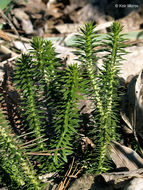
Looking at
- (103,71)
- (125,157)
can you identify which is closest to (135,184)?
(125,157)

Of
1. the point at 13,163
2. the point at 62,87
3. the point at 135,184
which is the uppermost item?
the point at 62,87

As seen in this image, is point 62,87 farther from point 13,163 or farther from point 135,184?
point 135,184

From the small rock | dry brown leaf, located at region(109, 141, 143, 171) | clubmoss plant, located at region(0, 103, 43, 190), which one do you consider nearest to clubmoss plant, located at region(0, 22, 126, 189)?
clubmoss plant, located at region(0, 103, 43, 190)

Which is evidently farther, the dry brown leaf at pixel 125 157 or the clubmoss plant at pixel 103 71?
the dry brown leaf at pixel 125 157

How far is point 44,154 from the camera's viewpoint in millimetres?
2025

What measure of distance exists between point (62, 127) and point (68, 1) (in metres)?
4.47

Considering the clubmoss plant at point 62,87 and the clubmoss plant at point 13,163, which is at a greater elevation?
the clubmoss plant at point 62,87

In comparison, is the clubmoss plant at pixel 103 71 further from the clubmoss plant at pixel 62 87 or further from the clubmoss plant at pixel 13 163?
the clubmoss plant at pixel 13 163

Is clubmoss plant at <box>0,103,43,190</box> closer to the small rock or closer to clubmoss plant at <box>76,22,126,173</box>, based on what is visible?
clubmoss plant at <box>76,22,126,173</box>

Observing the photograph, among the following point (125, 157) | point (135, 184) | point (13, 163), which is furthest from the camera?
point (125, 157)

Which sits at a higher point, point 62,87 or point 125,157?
point 62,87

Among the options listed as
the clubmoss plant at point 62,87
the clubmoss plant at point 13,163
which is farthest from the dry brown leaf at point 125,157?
the clubmoss plant at point 13,163

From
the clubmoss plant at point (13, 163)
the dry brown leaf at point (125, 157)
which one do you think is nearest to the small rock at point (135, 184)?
the dry brown leaf at point (125, 157)

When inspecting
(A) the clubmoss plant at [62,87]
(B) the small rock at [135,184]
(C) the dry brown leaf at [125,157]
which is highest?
(A) the clubmoss plant at [62,87]
